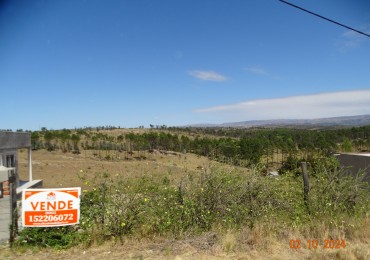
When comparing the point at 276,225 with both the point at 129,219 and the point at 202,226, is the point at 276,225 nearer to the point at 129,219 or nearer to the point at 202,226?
the point at 202,226

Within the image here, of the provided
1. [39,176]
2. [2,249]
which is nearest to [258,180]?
[2,249]

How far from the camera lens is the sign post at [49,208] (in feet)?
18.5

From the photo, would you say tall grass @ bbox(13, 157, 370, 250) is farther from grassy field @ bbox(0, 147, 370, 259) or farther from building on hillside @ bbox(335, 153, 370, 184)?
building on hillside @ bbox(335, 153, 370, 184)

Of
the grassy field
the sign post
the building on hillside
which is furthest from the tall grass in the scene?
the building on hillside

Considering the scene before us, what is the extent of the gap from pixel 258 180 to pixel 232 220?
1.04 metres

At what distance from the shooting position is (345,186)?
679cm
